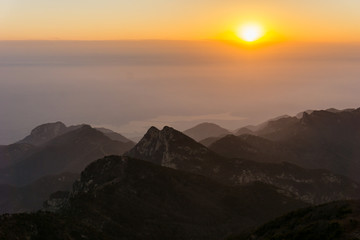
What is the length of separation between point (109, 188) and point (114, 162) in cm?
1745

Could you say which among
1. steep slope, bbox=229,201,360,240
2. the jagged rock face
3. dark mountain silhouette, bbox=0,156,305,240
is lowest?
dark mountain silhouette, bbox=0,156,305,240

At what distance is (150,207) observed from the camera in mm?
127438

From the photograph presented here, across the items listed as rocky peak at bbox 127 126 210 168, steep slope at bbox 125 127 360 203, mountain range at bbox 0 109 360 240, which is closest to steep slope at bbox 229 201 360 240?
mountain range at bbox 0 109 360 240

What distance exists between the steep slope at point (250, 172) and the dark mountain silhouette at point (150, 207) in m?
21.8

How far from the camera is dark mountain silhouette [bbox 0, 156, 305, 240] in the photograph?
97.2 meters

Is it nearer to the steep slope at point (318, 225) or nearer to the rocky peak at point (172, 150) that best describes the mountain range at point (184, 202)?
the steep slope at point (318, 225)

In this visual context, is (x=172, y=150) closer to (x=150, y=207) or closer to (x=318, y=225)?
(x=150, y=207)

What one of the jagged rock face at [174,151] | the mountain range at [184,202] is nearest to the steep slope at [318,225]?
the mountain range at [184,202]

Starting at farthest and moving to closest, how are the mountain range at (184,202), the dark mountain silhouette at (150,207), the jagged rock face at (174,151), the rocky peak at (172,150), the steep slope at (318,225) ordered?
the rocky peak at (172,150), the jagged rock face at (174,151), the dark mountain silhouette at (150,207), the mountain range at (184,202), the steep slope at (318,225)

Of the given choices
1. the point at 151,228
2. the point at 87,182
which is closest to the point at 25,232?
the point at 151,228

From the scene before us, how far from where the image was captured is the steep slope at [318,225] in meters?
60.3

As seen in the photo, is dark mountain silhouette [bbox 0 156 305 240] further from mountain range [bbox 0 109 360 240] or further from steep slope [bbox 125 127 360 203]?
steep slope [bbox 125 127 360 203]

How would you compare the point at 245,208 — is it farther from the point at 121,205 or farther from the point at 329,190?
the point at 329,190

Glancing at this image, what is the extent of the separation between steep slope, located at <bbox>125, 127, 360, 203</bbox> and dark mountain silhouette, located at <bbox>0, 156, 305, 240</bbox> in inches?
860
